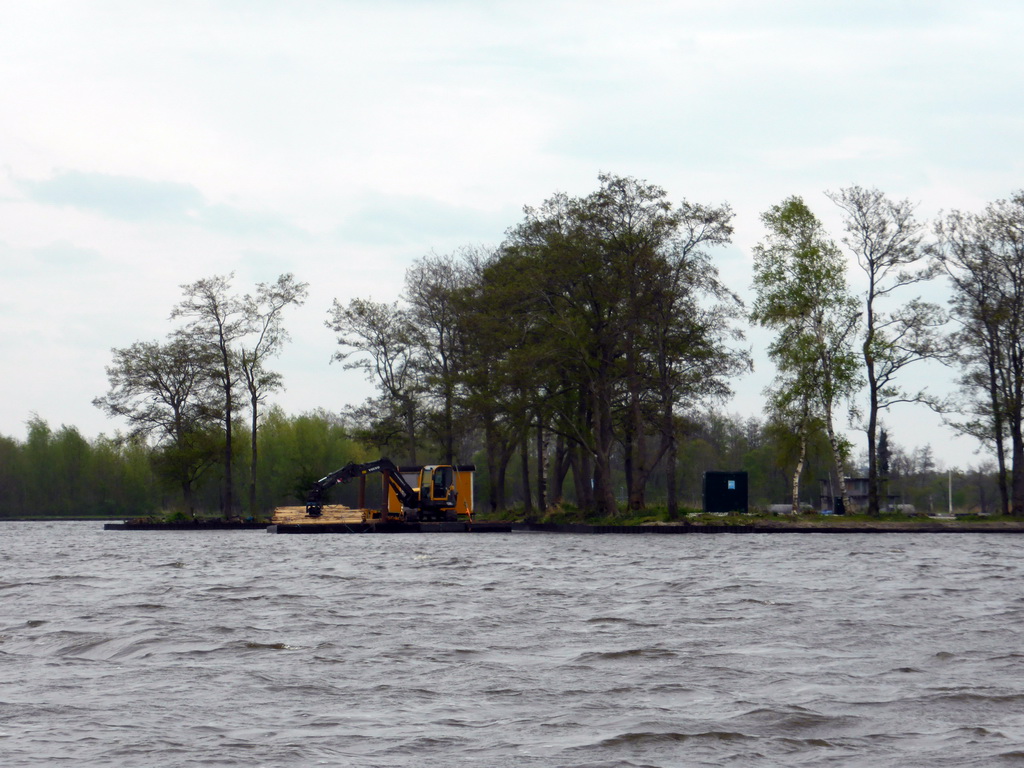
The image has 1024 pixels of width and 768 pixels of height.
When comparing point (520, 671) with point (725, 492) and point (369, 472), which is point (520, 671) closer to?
point (369, 472)

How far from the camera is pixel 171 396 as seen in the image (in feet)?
229

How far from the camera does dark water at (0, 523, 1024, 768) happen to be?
7.34 m

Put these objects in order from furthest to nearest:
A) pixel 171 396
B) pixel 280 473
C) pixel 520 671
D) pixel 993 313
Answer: pixel 280 473 → pixel 171 396 → pixel 993 313 → pixel 520 671

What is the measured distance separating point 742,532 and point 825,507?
2305 cm

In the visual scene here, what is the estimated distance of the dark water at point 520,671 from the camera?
7344mm

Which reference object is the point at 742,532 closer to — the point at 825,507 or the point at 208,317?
the point at 825,507

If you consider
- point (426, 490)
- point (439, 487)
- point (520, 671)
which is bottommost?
point (520, 671)

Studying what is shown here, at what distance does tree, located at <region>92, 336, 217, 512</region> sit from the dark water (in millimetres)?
48429

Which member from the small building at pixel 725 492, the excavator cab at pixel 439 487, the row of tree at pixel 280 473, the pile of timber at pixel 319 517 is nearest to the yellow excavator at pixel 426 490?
the excavator cab at pixel 439 487

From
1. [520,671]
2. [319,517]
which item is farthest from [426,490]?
[520,671]

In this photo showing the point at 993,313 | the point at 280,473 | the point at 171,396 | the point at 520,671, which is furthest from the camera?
the point at 280,473

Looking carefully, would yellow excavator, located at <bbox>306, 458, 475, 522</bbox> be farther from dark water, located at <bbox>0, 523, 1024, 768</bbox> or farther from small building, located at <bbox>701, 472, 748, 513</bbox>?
dark water, located at <bbox>0, 523, 1024, 768</bbox>

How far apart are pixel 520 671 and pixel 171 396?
206 ft

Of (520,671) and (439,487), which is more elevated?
(439,487)
